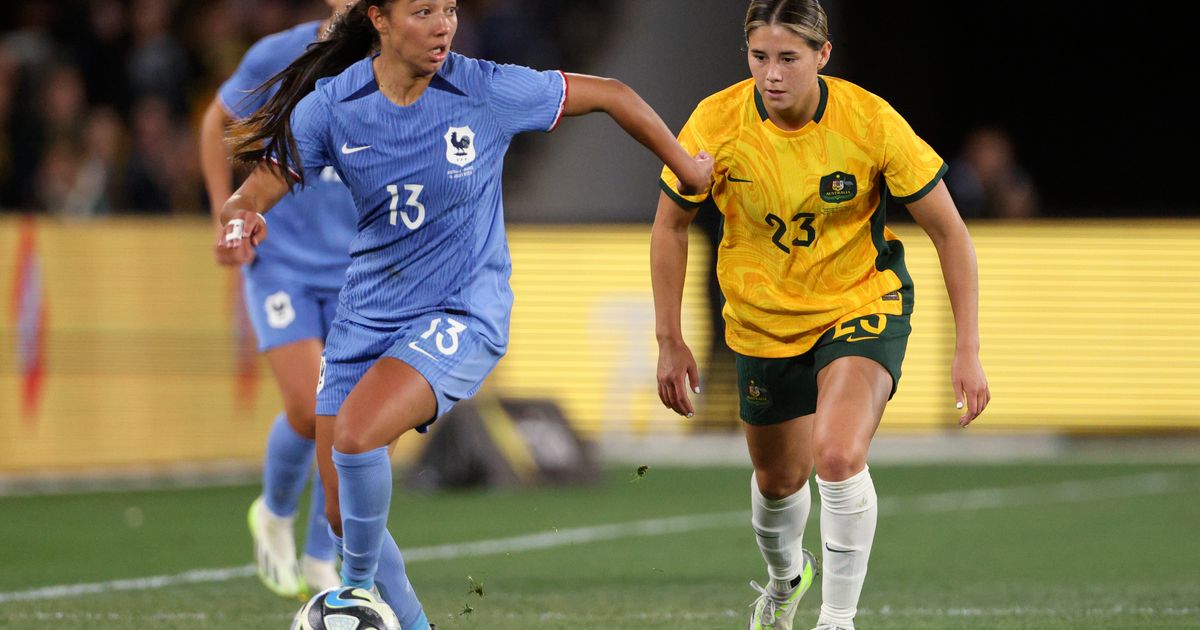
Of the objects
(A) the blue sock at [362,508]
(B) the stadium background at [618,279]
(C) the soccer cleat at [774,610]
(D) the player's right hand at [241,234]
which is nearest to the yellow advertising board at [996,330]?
(B) the stadium background at [618,279]

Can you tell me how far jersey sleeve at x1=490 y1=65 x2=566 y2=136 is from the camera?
5.91m

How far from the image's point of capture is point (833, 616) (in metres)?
6.13

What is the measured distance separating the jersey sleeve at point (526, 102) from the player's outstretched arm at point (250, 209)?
2.35ft

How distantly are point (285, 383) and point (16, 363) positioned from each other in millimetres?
6147

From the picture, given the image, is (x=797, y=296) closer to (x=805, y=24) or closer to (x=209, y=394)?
(x=805, y=24)

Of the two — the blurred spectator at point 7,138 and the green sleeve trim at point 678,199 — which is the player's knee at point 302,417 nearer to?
the green sleeve trim at point 678,199

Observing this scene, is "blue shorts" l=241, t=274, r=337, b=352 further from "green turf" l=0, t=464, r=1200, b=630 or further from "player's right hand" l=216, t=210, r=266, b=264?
"player's right hand" l=216, t=210, r=266, b=264

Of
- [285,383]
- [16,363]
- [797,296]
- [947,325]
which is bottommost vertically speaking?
[947,325]

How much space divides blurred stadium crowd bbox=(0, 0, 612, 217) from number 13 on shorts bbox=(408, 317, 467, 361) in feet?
33.8

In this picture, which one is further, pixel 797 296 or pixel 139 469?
pixel 139 469

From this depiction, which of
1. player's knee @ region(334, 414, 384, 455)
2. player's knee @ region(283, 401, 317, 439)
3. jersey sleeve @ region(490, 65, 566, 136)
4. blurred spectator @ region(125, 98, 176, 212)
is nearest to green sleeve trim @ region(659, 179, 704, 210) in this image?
jersey sleeve @ region(490, 65, 566, 136)

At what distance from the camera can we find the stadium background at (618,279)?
1300cm

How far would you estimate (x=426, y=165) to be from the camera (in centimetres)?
581

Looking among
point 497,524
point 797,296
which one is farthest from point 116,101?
point 797,296
